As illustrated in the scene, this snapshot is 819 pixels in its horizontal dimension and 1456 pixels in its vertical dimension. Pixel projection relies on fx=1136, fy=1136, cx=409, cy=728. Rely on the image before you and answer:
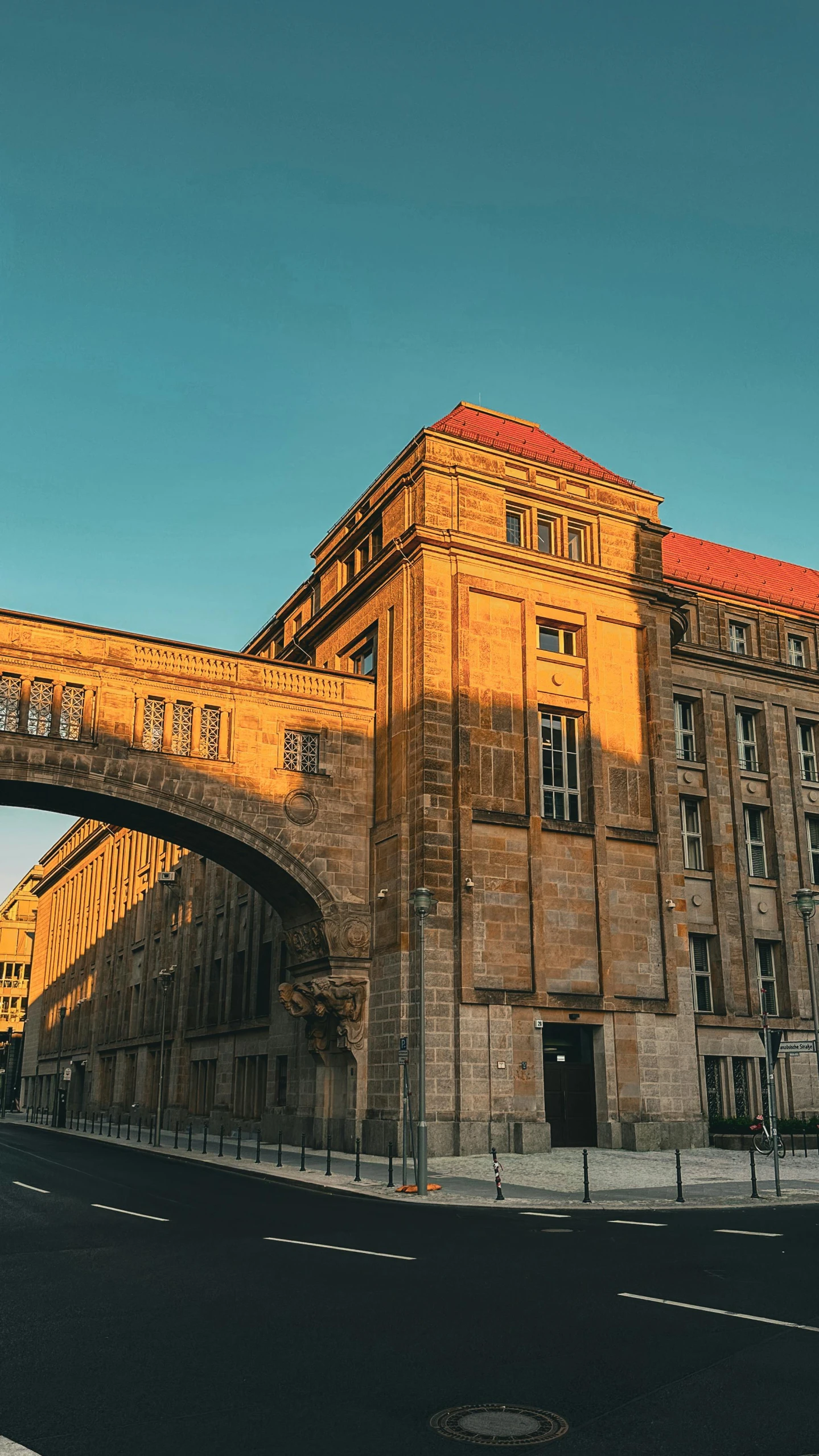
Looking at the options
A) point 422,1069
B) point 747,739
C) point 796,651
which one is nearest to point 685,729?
point 747,739

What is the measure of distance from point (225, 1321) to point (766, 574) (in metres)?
46.2

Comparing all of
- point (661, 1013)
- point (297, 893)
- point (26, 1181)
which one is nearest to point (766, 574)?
point (661, 1013)

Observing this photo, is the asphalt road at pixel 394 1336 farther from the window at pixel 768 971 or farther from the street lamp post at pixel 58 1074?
the street lamp post at pixel 58 1074

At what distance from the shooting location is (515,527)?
37.6 metres

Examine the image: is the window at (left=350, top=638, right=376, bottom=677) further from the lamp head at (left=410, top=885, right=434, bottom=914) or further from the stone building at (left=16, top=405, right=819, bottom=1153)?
the lamp head at (left=410, top=885, right=434, bottom=914)

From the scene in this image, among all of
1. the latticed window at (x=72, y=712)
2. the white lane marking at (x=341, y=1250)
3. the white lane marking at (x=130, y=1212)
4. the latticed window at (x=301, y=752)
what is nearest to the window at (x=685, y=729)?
the latticed window at (x=301, y=752)

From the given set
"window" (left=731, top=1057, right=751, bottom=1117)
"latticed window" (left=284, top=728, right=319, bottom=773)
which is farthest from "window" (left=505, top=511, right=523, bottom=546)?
"window" (left=731, top=1057, right=751, bottom=1117)

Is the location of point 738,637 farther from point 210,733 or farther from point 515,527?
point 210,733

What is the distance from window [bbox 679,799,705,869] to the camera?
42.7 metres

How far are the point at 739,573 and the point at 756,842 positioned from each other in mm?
12296

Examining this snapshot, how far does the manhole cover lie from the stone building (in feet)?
77.6

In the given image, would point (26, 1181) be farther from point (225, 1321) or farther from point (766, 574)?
point (766, 574)

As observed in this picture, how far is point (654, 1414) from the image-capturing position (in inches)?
277

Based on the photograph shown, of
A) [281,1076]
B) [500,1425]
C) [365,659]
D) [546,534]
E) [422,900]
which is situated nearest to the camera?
[500,1425]
